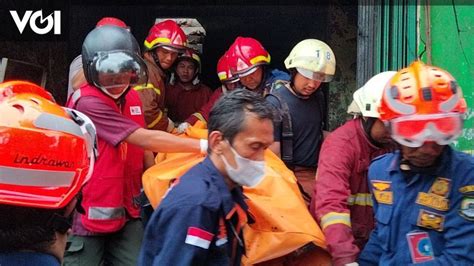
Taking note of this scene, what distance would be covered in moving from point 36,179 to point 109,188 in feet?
7.02

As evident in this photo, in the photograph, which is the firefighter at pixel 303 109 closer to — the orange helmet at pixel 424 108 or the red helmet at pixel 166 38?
the red helmet at pixel 166 38

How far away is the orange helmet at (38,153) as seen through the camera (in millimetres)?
2246

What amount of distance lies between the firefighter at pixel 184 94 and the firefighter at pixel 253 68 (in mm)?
658

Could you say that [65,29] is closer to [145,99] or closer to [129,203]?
[145,99]

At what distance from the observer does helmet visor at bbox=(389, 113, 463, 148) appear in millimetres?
3031

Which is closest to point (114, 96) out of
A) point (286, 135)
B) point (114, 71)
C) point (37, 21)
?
point (114, 71)

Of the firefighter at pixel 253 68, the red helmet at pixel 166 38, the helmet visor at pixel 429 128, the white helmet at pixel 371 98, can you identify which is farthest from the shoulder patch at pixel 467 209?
the red helmet at pixel 166 38

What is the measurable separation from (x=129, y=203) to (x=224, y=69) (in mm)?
1877

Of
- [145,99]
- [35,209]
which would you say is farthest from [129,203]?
[35,209]

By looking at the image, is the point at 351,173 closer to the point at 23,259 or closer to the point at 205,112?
the point at 23,259

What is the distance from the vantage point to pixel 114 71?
4445 millimetres

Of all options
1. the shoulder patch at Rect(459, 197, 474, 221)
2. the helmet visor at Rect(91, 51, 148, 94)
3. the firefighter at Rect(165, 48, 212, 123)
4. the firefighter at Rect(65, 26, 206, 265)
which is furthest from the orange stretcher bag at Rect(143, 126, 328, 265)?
the firefighter at Rect(165, 48, 212, 123)

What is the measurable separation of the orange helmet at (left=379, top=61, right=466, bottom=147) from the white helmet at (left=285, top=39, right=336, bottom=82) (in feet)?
5.98

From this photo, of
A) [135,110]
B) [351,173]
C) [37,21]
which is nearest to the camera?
[351,173]
